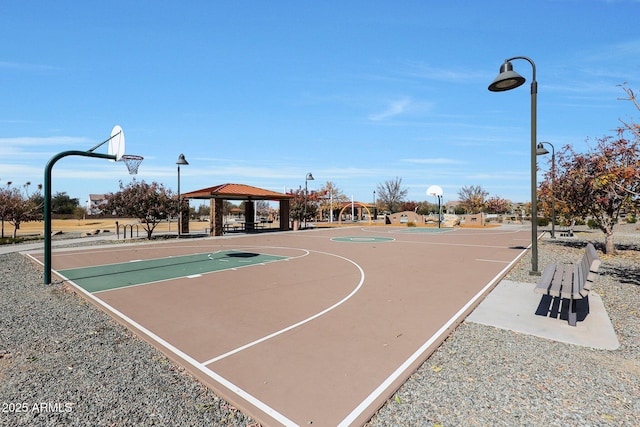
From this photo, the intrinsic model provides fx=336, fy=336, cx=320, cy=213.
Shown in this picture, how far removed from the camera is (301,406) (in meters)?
3.35

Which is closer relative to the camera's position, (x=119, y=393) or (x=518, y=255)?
(x=119, y=393)

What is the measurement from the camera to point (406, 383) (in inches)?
150

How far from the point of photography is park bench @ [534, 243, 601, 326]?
18.2 ft

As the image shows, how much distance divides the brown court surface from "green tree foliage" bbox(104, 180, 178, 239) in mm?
10123

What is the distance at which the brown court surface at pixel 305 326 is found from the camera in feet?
11.8

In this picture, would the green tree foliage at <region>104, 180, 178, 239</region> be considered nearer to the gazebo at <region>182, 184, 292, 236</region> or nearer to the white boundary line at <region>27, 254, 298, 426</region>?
the gazebo at <region>182, 184, 292, 236</region>

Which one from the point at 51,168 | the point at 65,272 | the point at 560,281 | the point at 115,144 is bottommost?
the point at 65,272

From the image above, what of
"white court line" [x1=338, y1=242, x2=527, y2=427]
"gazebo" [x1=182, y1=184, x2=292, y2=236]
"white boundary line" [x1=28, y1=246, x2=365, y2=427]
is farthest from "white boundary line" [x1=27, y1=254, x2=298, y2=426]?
"gazebo" [x1=182, y1=184, x2=292, y2=236]

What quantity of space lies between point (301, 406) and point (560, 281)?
5404 millimetres

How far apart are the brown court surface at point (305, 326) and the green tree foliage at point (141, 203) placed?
33.2 feet

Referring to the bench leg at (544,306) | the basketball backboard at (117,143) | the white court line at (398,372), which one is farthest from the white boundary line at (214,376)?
the basketball backboard at (117,143)

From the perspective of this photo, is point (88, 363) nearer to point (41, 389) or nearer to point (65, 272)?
point (41, 389)

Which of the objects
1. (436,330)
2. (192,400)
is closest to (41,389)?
(192,400)

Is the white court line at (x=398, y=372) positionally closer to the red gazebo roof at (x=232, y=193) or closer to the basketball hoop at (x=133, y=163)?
the basketball hoop at (x=133, y=163)
